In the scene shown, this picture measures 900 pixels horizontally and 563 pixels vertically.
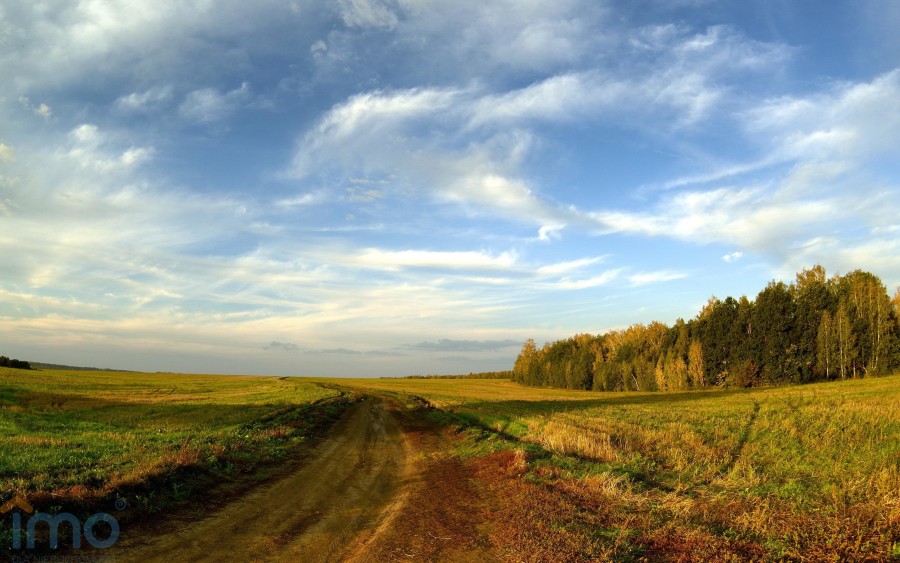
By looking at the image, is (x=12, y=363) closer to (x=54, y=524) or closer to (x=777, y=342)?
(x=54, y=524)

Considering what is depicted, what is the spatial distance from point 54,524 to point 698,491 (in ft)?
46.2

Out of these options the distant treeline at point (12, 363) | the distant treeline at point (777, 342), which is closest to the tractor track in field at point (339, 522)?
the distant treeline at point (777, 342)

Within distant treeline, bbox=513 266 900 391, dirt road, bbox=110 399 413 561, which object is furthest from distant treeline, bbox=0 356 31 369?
distant treeline, bbox=513 266 900 391

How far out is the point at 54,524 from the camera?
26.8ft

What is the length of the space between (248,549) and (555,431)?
48.5 ft

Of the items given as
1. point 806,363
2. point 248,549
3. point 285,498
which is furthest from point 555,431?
point 806,363

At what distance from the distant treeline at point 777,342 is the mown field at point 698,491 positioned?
59.7 m

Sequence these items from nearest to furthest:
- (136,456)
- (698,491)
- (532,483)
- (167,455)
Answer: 1. (698,491)
2. (532,483)
3. (167,455)
4. (136,456)

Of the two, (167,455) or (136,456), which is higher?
(167,455)

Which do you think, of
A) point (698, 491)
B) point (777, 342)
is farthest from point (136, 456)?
point (777, 342)

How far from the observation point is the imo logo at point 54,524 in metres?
7.55

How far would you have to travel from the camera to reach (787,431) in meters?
20.8

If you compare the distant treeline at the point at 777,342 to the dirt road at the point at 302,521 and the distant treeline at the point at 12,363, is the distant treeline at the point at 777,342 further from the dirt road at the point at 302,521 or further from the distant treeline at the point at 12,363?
the distant treeline at the point at 12,363

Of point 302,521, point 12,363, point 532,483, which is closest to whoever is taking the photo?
point 302,521
